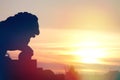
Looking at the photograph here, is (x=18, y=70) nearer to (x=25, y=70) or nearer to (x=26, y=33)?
(x=25, y=70)

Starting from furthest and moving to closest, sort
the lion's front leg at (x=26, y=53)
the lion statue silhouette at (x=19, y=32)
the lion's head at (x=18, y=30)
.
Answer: the lion's head at (x=18, y=30) → the lion statue silhouette at (x=19, y=32) → the lion's front leg at (x=26, y=53)

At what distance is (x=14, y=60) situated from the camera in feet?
85.8

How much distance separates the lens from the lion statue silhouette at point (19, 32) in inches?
1001

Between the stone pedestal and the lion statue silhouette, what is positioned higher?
the lion statue silhouette

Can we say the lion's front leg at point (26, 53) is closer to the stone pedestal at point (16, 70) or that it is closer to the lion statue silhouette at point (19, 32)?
the lion statue silhouette at point (19, 32)

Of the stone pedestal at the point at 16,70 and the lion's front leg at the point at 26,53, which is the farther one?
the stone pedestal at the point at 16,70

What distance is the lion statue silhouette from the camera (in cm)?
2542

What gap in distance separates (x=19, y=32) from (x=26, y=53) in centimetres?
167

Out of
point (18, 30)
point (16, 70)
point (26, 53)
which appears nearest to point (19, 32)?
point (18, 30)

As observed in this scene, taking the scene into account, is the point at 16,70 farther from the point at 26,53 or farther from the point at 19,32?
the point at 19,32

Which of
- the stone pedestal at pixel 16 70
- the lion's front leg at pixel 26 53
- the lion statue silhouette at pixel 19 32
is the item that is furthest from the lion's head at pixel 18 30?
the stone pedestal at pixel 16 70

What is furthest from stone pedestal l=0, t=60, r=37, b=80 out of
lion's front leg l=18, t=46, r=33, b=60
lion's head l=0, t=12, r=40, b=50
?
lion's head l=0, t=12, r=40, b=50

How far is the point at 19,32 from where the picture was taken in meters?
26.4

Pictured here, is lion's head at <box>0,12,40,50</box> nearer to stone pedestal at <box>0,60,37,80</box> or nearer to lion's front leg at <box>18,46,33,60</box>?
lion's front leg at <box>18,46,33,60</box>
